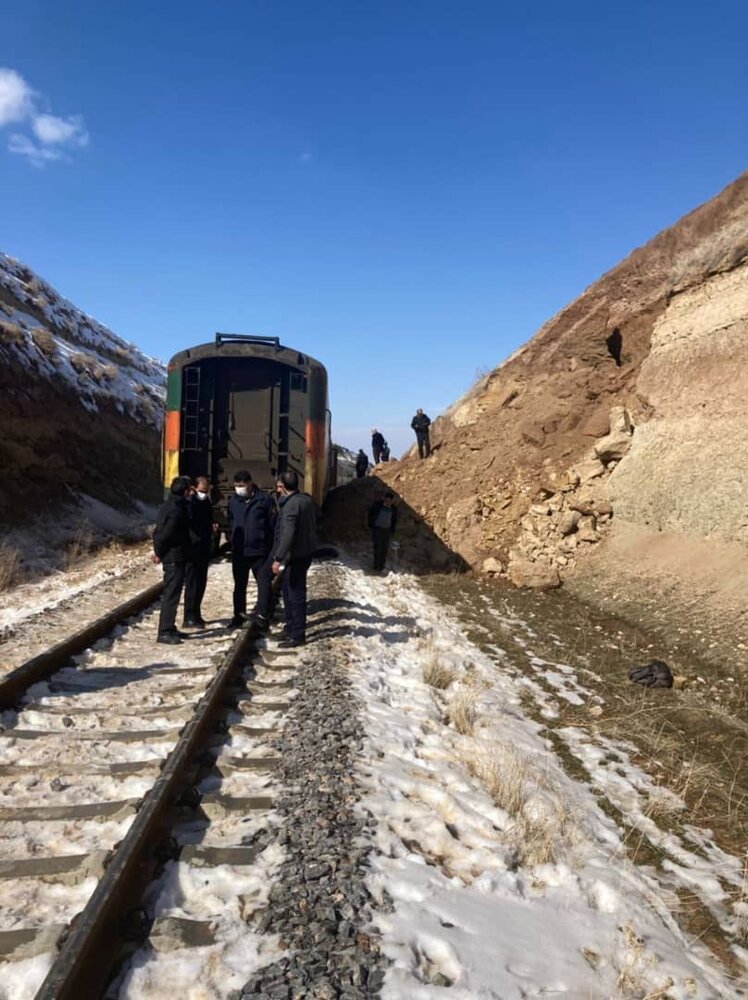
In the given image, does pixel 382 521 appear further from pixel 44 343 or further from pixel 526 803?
pixel 44 343

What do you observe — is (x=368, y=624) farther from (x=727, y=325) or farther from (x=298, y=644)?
(x=727, y=325)

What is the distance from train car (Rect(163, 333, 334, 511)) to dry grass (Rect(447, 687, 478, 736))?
6.82m

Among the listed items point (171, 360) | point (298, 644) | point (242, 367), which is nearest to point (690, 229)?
point (242, 367)

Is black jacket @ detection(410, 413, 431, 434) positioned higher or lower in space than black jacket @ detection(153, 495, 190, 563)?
higher

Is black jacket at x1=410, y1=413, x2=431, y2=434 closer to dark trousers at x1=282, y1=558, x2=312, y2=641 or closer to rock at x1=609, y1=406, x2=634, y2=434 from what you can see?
rock at x1=609, y1=406, x2=634, y2=434

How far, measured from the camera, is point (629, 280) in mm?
17172

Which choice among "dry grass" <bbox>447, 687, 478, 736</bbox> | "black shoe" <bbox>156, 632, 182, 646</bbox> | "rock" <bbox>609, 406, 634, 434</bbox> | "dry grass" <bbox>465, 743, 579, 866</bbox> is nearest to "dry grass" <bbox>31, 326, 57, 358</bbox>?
"black shoe" <bbox>156, 632, 182, 646</bbox>

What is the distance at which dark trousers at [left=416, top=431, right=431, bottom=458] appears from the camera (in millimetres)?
20016

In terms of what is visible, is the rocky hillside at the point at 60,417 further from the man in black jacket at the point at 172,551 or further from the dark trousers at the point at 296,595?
the dark trousers at the point at 296,595

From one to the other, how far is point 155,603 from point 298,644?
2886 millimetres

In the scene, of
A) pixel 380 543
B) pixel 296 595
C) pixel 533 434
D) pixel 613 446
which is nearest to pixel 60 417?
pixel 380 543

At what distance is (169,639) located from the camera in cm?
693

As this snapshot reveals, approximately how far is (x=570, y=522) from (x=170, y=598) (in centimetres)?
887

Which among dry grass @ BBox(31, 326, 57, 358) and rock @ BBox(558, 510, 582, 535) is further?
dry grass @ BBox(31, 326, 57, 358)
